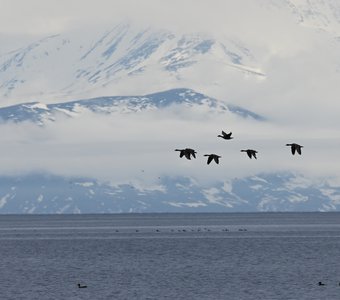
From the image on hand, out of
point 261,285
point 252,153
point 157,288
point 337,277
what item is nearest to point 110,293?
point 157,288

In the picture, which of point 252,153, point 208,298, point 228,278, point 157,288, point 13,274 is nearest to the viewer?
point 252,153

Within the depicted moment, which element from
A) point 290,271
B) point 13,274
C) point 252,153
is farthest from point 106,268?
point 252,153

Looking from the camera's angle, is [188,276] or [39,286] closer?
[39,286]

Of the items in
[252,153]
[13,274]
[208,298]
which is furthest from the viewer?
[13,274]

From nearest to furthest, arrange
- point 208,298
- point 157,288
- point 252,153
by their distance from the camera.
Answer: point 252,153, point 208,298, point 157,288

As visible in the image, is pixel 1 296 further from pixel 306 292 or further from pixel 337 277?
pixel 337 277

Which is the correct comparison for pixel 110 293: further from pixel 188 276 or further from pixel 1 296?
pixel 188 276

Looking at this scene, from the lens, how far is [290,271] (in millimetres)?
186625

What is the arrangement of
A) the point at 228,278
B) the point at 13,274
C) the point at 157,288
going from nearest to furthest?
the point at 157,288, the point at 228,278, the point at 13,274

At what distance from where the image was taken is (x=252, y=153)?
8419 cm

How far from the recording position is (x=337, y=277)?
175500 millimetres

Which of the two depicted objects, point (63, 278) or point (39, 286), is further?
point (63, 278)

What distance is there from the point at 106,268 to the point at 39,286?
1355 inches

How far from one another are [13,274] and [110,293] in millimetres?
37699
